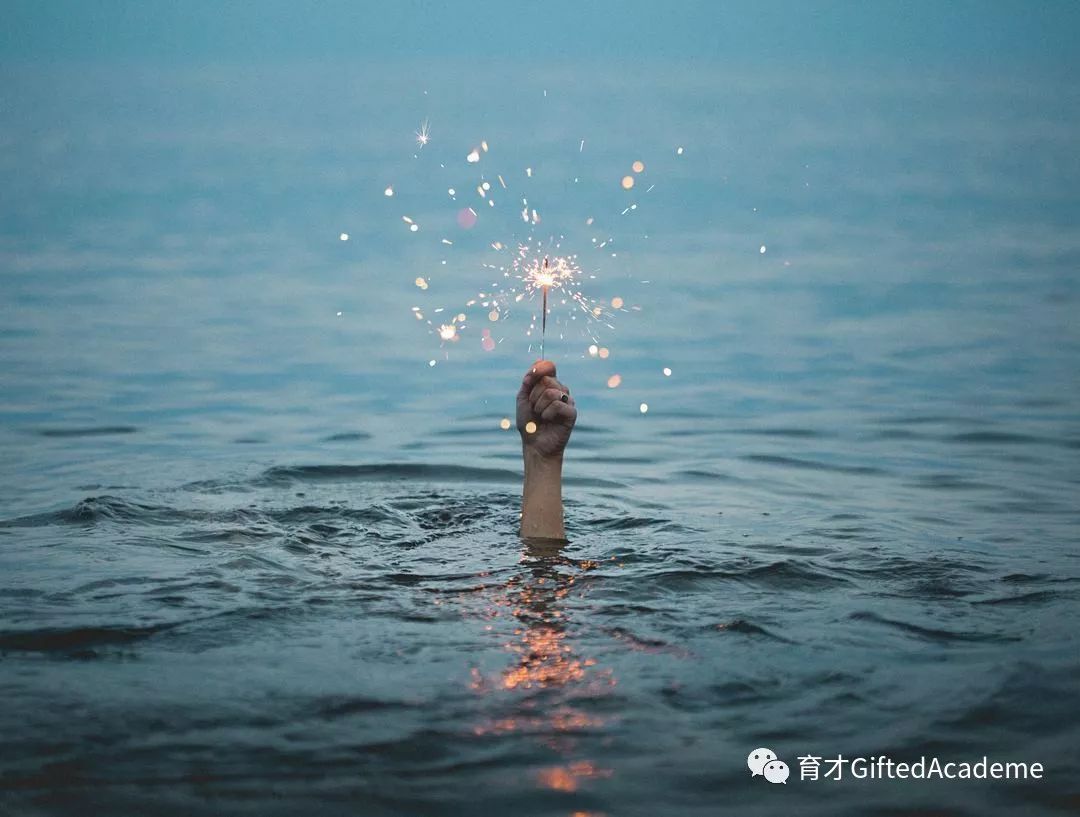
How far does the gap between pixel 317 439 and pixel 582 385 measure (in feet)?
14.0

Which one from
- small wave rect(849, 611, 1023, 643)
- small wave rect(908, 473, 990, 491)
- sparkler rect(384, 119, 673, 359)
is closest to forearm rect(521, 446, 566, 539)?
sparkler rect(384, 119, 673, 359)

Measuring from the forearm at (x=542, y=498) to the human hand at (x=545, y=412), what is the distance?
71mm

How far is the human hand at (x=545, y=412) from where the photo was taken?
8.80 m

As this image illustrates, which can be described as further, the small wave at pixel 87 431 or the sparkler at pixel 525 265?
the sparkler at pixel 525 265

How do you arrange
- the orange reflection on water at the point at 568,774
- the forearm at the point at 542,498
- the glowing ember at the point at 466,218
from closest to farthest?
the orange reflection on water at the point at 568,774 < the forearm at the point at 542,498 < the glowing ember at the point at 466,218

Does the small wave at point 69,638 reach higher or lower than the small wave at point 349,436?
lower

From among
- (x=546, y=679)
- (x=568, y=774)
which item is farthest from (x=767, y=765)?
(x=546, y=679)

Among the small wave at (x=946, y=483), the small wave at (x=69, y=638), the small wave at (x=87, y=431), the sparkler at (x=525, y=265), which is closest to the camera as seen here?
the small wave at (x=69, y=638)

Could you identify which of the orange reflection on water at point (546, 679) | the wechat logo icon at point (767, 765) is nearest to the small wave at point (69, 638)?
the orange reflection on water at point (546, 679)

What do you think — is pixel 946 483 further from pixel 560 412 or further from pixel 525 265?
pixel 525 265

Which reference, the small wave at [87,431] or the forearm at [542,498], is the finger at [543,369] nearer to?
the forearm at [542,498]

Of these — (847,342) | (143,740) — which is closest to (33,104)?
(847,342)

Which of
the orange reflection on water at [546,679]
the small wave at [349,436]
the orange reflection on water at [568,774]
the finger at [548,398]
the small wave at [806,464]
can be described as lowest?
the orange reflection on water at [568,774]

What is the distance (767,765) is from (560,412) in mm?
3147
